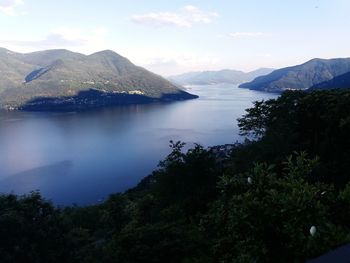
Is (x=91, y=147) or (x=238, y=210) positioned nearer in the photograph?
(x=238, y=210)

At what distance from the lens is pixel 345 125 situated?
913 inches

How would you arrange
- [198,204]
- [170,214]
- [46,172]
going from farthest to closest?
[46,172] < [198,204] < [170,214]

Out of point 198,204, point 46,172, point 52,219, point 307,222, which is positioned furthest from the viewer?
point 46,172

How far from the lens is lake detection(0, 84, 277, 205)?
5825 cm

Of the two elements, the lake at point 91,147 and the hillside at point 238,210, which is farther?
the lake at point 91,147

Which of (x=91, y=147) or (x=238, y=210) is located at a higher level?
(x=238, y=210)

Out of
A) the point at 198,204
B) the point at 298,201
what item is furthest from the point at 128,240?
the point at 198,204

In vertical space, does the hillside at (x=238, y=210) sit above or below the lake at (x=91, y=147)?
above

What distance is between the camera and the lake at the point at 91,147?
58.2 metres

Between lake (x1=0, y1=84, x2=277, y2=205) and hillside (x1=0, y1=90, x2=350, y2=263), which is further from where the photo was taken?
lake (x1=0, y1=84, x2=277, y2=205)

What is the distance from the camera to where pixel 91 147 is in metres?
82.6

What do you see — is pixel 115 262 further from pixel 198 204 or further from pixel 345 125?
pixel 345 125

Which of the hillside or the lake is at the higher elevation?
the hillside

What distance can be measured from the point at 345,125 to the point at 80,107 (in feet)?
494
